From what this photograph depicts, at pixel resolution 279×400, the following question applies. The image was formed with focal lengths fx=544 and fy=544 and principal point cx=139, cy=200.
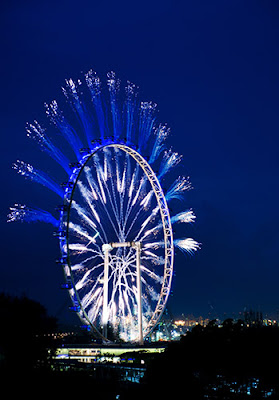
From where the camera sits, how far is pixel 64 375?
40594mm

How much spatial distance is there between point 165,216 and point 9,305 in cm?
2065

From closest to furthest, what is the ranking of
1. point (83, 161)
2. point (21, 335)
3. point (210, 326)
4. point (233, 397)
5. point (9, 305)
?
point (233, 397) < point (210, 326) < point (21, 335) < point (9, 305) < point (83, 161)

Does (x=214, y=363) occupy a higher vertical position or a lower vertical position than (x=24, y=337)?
lower

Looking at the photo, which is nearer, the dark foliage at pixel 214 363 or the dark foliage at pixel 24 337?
the dark foliage at pixel 214 363

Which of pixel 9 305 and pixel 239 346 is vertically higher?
pixel 9 305

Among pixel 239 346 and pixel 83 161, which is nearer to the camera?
pixel 239 346

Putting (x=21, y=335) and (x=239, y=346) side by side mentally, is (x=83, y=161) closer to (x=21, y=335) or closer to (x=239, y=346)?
(x=21, y=335)

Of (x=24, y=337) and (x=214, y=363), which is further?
(x=24, y=337)

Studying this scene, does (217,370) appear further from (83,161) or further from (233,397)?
(83,161)

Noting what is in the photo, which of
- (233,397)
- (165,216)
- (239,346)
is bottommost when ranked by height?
(233,397)

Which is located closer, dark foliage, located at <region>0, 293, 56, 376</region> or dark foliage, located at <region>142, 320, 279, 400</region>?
dark foliage, located at <region>142, 320, 279, 400</region>

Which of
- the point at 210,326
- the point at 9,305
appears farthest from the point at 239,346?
the point at 9,305

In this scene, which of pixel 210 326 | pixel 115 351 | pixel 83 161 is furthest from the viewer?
pixel 115 351

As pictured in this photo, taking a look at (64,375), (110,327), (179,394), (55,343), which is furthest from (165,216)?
(110,327)
